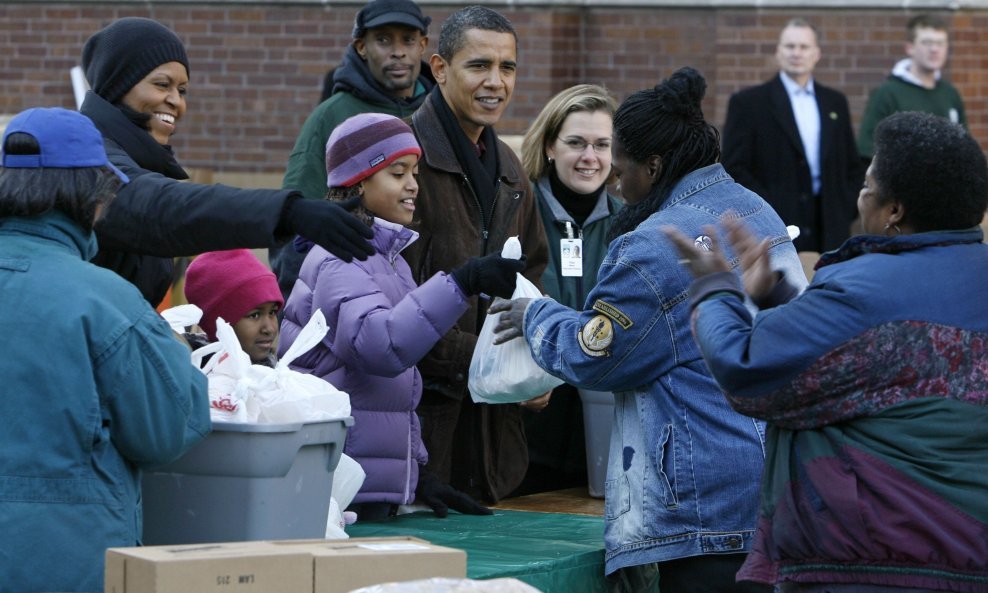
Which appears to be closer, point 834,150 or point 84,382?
point 84,382

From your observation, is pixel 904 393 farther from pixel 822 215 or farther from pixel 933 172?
pixel 822 215

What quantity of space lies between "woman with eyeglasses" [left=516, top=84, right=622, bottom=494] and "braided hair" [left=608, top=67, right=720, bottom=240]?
5.49 ft

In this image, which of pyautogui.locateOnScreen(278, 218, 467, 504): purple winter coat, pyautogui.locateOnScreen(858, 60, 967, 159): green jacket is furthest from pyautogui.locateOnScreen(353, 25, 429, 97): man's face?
pyautogui.locateOnScreen(858, 60, 967, 159): green jacket

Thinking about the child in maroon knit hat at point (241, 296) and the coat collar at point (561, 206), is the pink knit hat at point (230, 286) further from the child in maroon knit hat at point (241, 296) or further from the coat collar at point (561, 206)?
the coat collar at point (561, 206)

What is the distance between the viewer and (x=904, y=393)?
337cm

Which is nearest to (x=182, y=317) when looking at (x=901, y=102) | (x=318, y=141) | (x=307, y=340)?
(x=307, y=340)

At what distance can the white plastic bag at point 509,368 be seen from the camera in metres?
4.77

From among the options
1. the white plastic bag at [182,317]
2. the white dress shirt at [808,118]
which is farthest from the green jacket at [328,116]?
the white dress shirt at [808,118]

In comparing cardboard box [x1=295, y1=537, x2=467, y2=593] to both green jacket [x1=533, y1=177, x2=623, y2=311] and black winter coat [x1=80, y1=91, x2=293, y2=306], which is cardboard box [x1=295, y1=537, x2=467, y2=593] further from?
green jacket [x1=533, y1=177, x2=623, y2=311]

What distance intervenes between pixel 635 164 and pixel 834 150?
18.9ft

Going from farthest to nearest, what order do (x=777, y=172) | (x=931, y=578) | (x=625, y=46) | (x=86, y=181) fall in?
(x=625, y=46), (x=777, y=172), (x=86, y=181), (x=931, y=578)

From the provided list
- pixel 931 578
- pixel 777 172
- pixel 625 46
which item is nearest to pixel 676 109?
pixel 931 578

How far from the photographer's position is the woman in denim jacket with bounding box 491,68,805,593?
4.17 m

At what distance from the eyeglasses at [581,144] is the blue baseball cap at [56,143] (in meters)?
2.82
